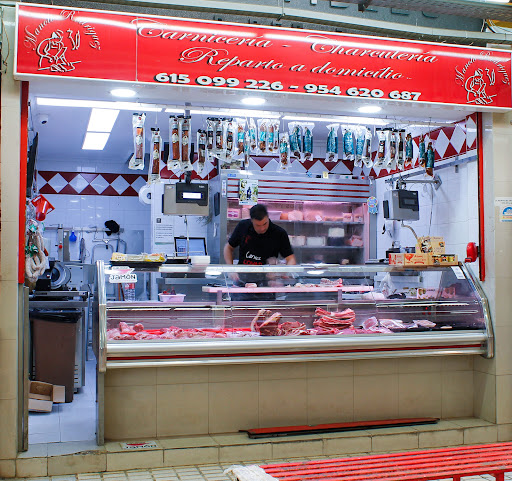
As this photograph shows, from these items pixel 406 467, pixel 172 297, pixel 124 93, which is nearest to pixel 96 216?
pixel 172 297

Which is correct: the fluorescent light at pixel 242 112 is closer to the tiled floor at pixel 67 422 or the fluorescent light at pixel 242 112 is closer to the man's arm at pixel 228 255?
the man's arm at pixel 228 255

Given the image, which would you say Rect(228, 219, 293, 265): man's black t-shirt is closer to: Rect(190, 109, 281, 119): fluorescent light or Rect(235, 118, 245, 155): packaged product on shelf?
Rect(235, 118, 245, 155): packaged product on shelf

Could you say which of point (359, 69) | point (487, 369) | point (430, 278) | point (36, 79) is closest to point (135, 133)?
point (36, 79)

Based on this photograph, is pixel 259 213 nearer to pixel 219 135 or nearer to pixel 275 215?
pixel 219 135

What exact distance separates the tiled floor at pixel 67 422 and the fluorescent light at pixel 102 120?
3755 mm

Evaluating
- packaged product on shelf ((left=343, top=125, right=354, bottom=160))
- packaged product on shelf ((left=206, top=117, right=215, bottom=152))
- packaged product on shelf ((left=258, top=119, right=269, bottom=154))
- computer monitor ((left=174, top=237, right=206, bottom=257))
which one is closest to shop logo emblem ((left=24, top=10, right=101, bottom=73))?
packaged product on shelf ((left=206, top=117, right=215, bottom=152))

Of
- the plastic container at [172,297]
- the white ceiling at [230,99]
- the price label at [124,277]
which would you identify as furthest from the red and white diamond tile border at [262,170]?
the price label at [124,277]

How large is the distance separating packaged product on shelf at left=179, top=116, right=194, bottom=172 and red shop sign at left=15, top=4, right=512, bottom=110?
0.74 meters

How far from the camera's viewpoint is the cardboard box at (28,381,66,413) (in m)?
6.35

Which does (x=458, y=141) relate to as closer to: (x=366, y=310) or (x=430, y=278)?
(x=430, y=278)

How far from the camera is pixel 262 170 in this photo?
413 inches

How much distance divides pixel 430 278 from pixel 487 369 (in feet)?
3.35

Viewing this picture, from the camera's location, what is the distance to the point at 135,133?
18.6 feet

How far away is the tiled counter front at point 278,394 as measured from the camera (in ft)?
16.9
